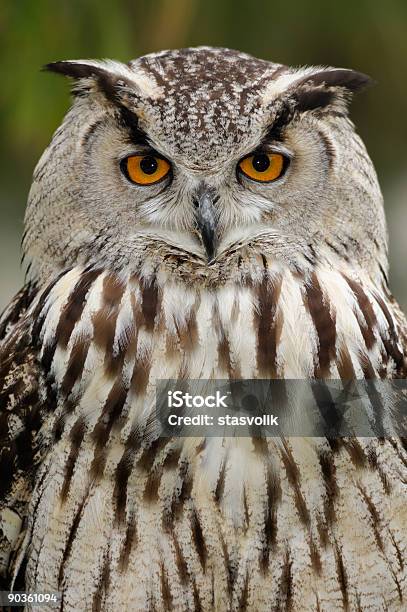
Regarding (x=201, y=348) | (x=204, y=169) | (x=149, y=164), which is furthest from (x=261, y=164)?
(x=201, y=348)

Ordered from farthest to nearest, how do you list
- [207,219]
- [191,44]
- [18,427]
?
[191,44] < [18,427] < [207,219]

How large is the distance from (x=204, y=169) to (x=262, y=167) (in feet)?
0.43

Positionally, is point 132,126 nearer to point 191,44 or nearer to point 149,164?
point 149,164

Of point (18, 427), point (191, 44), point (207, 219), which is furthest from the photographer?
point (191, 44)

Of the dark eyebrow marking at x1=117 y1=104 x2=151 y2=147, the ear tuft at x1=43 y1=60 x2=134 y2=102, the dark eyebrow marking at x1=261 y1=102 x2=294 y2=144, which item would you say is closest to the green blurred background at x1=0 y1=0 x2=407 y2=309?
the ear tuft at x1=43 y1=60 x2=134 y2=102

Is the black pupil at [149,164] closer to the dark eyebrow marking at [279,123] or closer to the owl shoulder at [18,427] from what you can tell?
the dark eyebrow marking at [279,123]

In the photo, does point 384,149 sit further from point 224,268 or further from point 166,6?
point 224,268

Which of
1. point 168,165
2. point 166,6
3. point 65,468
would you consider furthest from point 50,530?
point 166,6

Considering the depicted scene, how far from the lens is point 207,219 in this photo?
86.3 inches

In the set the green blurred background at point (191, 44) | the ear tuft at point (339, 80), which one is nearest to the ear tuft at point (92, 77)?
the ear tuft at point (339, 80)

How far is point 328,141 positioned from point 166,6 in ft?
4.63

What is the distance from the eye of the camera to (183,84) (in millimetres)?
2197

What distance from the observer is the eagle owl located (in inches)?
87.6

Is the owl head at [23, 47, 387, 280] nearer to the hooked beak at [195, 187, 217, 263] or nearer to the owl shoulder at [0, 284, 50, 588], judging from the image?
the hooked beak at [195, 187, 217, 263]
